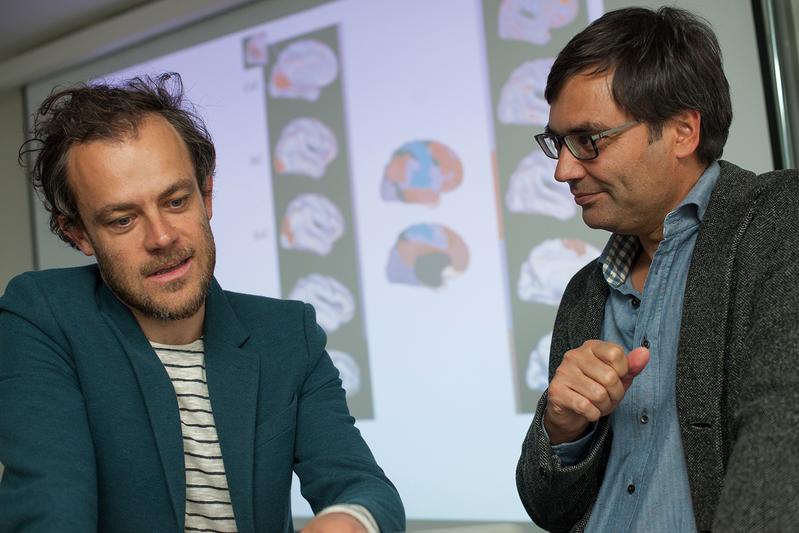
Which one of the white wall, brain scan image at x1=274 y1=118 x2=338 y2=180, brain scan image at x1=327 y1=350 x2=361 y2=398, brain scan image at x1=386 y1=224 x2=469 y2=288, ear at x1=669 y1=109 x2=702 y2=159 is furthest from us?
the white wall

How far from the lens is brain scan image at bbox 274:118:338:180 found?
12.4ft

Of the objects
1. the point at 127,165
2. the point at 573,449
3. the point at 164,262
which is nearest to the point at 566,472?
the point at 573,449

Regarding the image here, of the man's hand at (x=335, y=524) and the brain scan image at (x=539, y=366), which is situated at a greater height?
the man's hand at (x=335, y=524)

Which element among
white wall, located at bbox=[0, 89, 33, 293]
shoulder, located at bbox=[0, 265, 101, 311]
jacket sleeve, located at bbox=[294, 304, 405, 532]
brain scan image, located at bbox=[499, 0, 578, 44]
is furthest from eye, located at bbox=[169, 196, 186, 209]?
white wall, located at bbox=[0, 89, 33, 293]

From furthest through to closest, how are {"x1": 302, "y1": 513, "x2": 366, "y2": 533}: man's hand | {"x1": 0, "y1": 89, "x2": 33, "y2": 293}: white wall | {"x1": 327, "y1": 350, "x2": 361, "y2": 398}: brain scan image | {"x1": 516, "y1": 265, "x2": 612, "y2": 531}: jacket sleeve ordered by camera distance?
{"x1": 0, "y1": 89, "x2": 33, "y2": 293}: white wall < {"x1": 327, "y1": 350, "x2": 361, "y2": 398}: brain scan image < {"x1": 516, "y1": 265, "x2": 612, "y2": 531}: jacket sleeve < {"x1": 302, "y1": 513, "x2": 366, "y2": 533}: man's hand

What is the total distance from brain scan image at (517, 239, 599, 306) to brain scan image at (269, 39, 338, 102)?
124 cm

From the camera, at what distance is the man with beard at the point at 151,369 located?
1.32 metres

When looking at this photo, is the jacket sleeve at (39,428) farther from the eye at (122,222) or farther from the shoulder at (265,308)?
the shoulder at (265,308)

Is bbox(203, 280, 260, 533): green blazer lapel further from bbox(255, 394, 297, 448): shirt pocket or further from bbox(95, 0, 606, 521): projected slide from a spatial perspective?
bbox(95, 0, 606, 521): projected slide

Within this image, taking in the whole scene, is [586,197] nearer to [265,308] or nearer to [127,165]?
[265,308]

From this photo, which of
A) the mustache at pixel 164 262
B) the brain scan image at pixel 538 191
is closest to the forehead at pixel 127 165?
the mustache at pixel 164 262

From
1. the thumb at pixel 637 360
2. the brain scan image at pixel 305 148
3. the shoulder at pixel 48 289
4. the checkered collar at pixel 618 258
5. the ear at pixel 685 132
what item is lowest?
the thumb at pixel 637 360

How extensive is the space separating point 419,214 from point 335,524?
2.41 m

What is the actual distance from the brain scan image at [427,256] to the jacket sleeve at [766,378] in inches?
81.8
